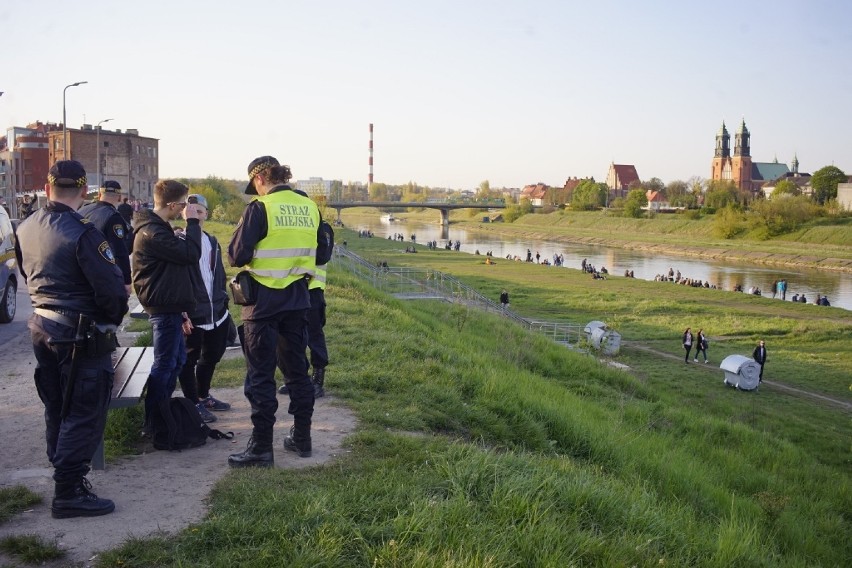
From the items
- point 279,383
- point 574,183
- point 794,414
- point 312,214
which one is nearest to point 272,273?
point 312,214

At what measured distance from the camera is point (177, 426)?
5.34 m

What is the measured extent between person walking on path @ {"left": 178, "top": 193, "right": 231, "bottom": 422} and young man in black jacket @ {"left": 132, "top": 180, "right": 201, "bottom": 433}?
1.29 ft

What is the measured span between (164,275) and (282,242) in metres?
1.17

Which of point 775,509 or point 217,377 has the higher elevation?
point 217,377

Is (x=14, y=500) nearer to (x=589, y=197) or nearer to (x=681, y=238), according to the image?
(x=681, y=238)

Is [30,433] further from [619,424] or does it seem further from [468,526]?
[619,424]

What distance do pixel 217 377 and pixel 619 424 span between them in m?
4.62

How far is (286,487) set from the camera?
4398mm

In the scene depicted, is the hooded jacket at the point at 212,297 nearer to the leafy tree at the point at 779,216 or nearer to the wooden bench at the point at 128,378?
the wooden bench at the point at 128,378

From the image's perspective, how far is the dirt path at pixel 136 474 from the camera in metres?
3.86

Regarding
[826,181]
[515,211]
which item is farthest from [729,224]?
[515,211]

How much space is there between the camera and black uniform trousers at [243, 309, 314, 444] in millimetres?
5031

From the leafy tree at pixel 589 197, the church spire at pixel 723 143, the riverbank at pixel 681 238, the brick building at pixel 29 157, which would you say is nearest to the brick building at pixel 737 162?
the church spire at pixel 723 143

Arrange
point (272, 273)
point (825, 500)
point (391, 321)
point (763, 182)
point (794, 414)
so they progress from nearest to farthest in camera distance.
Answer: point (272, 273)
point (825, 500)
point (391, 321)
point (794, 414)
point (763, 182)
